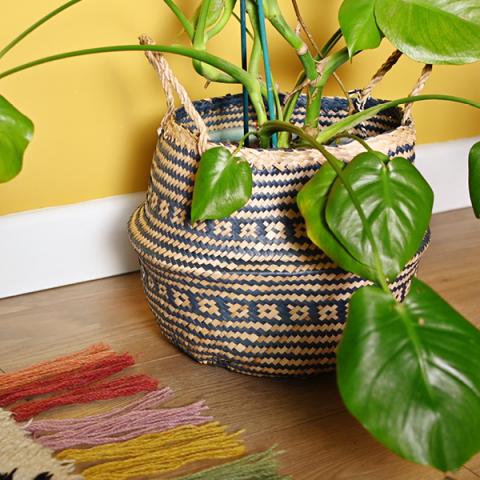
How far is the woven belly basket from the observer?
1185mm

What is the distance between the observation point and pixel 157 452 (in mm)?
1141

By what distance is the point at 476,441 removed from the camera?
852 mm

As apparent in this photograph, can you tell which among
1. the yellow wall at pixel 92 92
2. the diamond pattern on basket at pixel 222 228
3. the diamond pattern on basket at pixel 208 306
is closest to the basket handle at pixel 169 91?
the diamond pattern on basket at pixel 222 228

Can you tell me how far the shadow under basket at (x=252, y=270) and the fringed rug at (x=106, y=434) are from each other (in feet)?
0.37

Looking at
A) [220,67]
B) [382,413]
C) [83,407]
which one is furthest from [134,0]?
[382,413]

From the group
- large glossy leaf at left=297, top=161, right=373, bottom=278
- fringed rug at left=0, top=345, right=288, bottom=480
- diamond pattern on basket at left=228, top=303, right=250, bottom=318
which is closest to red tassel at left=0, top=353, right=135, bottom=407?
fringed rug at left=0, top=345, right=288, bottom=480

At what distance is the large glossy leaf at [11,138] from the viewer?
1.00 metres

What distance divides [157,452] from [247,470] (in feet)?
0.42

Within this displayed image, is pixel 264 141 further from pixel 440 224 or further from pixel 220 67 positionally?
pixel 440 224

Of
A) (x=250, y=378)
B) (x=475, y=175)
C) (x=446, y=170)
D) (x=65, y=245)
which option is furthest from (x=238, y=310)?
(x=446, y=170)

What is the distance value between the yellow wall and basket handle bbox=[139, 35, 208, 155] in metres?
0.35

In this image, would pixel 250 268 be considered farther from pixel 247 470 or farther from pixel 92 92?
pixel 92 92

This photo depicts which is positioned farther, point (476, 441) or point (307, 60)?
point (307, 60)

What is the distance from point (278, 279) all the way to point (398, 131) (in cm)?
28
